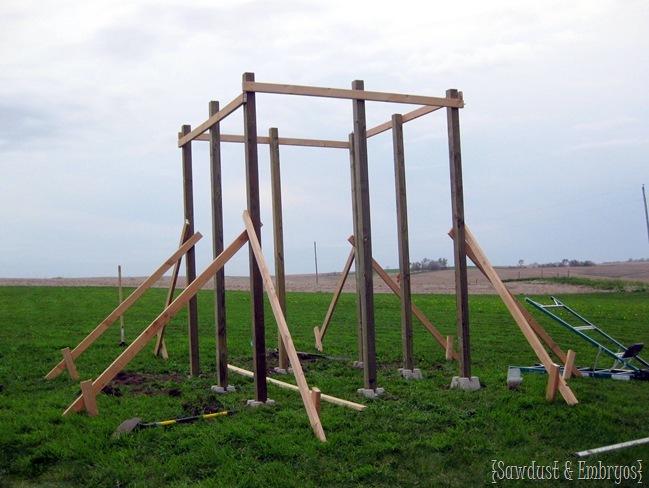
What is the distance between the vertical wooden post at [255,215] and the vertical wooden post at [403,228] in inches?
108

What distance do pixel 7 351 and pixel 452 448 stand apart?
368 inches

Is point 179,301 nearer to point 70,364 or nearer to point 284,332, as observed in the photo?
point 284,332

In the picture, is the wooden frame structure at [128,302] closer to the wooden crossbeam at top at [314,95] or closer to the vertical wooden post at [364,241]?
the wooden crossbeam at top at [314,95]

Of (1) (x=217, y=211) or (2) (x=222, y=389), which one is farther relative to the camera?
(1) (x=217, y=211)

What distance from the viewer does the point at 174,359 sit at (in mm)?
11961

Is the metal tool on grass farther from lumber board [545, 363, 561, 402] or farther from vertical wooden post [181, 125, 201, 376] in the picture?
lumber board [545, 363, 561, 402]

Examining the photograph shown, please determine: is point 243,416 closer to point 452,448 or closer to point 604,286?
point 452,448

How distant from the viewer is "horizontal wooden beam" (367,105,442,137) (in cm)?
970

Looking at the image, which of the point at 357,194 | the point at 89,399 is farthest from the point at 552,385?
the point at 89,399

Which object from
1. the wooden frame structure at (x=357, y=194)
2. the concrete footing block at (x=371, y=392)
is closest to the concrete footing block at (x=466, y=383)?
the wooden frame structure at (x=357, y=194)

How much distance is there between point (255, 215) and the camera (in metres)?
8.12

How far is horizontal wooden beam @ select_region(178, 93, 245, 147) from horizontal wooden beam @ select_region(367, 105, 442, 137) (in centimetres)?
277

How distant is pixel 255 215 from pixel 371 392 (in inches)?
105

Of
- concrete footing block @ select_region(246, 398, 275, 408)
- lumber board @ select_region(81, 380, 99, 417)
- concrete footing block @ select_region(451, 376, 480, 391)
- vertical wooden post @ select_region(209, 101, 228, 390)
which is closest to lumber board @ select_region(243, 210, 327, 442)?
concrete footing block @ select_region(246, 398, 275, 408)
